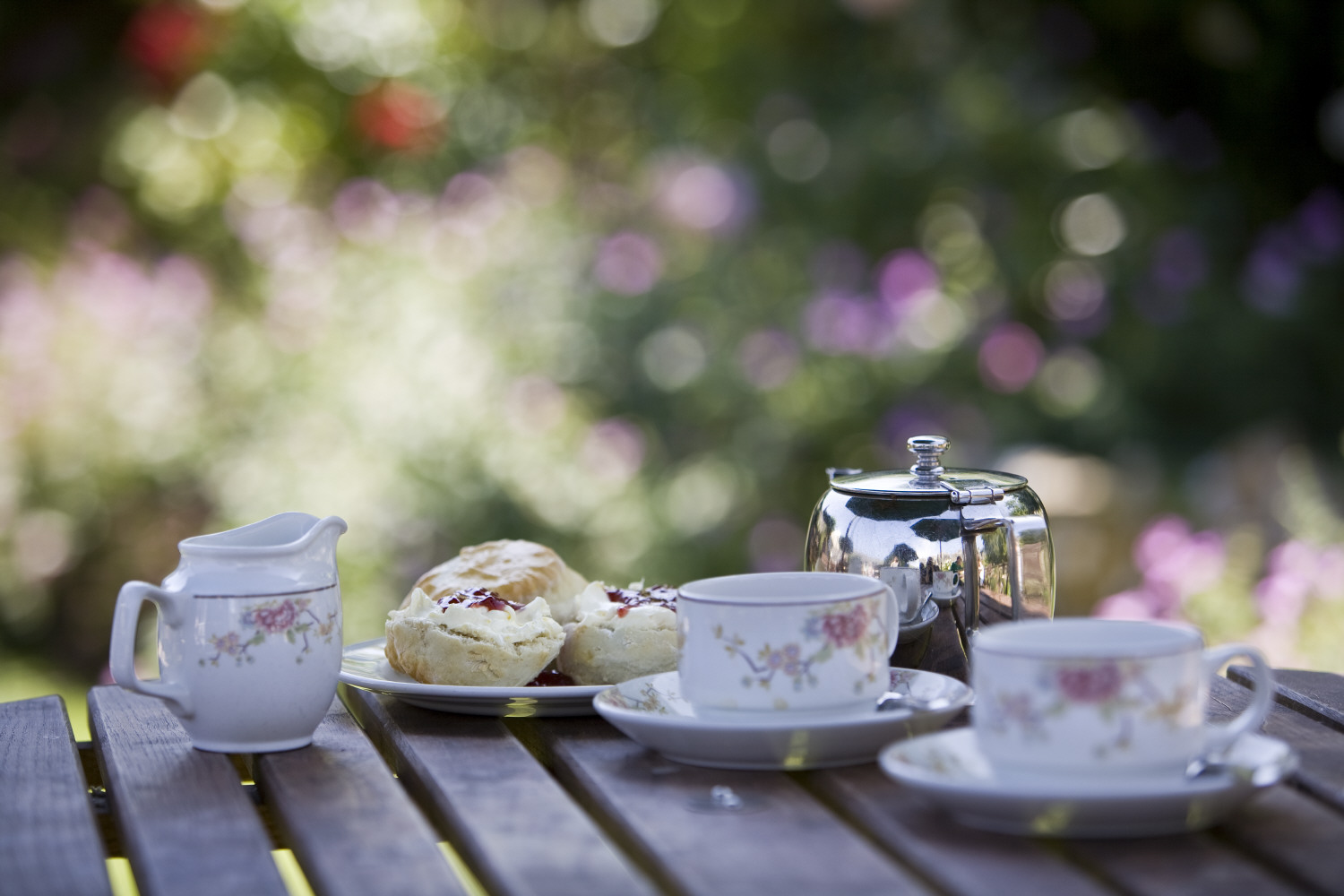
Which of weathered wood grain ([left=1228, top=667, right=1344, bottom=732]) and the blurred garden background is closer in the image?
weathered wood grain ([left=1228, top=667, right=1344, bottom=732])

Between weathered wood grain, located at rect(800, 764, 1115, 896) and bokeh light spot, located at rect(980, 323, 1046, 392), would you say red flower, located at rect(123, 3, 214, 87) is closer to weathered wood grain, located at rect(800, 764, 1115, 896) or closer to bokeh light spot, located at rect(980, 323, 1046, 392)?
bokeh light spot, located at rect(980, 323, 1046, 392)

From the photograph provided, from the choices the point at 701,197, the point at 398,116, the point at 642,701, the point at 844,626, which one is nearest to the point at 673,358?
the point at 701,197

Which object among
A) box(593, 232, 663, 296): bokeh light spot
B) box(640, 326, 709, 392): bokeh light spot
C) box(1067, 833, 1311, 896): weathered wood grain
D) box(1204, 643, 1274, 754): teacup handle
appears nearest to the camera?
box(1067, 833, 1311, 896): weathered wood grain

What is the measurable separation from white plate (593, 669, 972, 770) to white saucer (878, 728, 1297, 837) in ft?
0.31

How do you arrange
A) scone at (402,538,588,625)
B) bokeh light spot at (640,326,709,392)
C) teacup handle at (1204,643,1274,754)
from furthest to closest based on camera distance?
bokeh light spot at (640,326,709,392), scone at (402,538,588,625), teacup handle at (1204,643,1274,754)

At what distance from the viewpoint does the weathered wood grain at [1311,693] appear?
1213 mm

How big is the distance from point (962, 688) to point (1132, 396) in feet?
8.83

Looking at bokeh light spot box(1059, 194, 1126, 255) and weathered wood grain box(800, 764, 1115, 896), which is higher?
bokeh light spot box(1059, 194, 1126, 255)

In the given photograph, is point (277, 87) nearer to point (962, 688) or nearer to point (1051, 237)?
point (1051, 237)

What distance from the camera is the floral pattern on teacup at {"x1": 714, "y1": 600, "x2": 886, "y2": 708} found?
3.35 ft

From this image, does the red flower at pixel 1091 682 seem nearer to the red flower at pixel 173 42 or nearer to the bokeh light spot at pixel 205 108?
the bokeh light spot at pixel 205 108

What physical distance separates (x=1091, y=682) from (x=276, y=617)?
62cm

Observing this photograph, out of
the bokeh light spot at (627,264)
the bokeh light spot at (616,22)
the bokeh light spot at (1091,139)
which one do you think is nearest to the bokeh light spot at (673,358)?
the bokeh light spot at (627,264)

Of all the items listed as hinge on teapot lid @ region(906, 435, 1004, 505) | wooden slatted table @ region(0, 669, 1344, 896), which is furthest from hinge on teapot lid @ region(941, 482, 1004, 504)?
wooden slatted table @ region(0, 669, 1344, 896)
